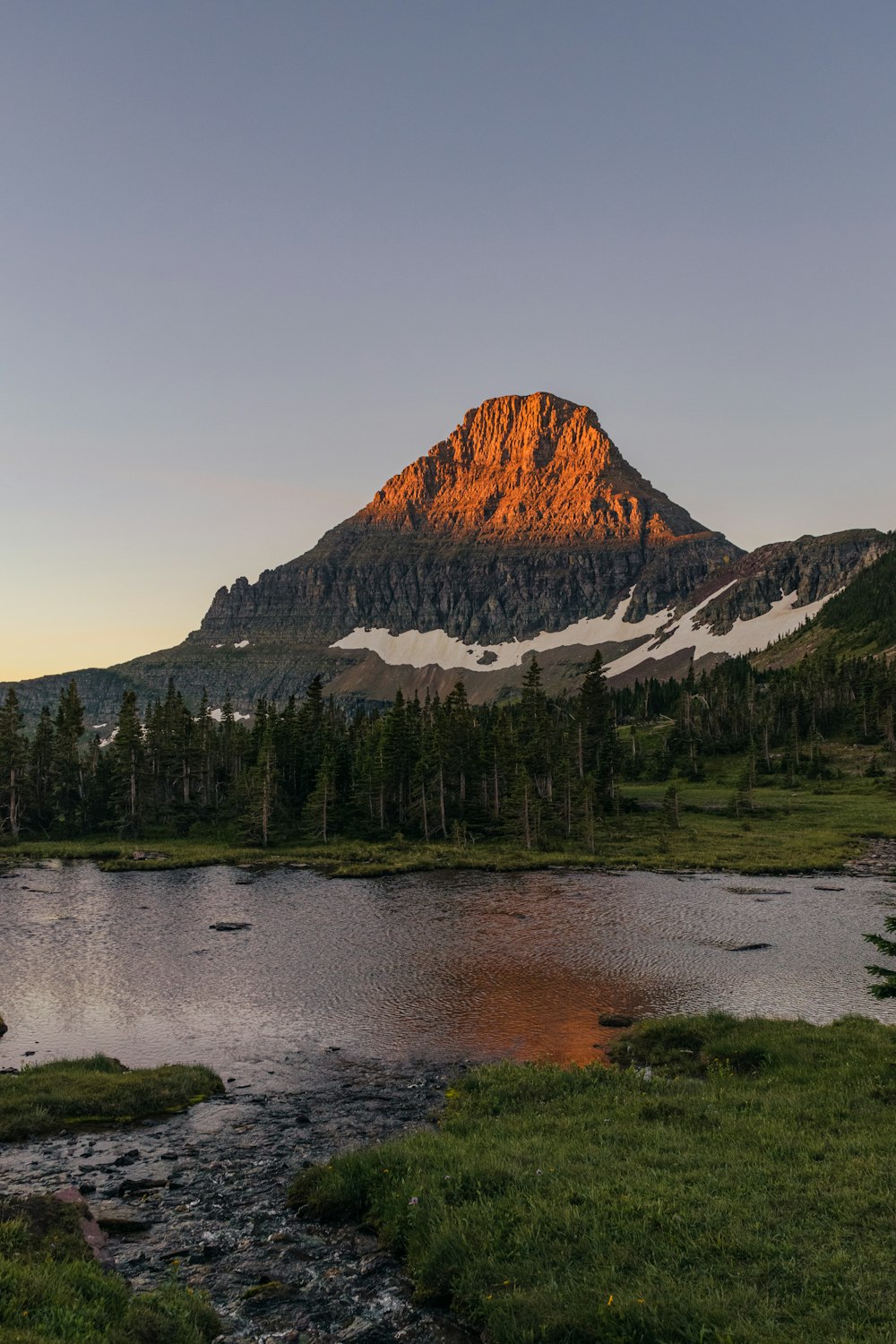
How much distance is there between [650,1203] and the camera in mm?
14656

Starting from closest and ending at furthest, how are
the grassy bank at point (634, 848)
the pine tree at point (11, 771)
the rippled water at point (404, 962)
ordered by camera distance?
the rippled water at point (404, 962) < the grassy bank at point (634, 848) < the pine tree at point (11, 771)

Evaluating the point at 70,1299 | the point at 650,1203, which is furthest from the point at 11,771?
the point at 650,1203

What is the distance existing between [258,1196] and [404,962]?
25.5 m

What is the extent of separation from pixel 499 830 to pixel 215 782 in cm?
4339

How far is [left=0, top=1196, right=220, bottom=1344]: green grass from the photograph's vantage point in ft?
35.0

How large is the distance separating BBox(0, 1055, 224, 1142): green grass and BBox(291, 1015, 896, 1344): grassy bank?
28.0 ft

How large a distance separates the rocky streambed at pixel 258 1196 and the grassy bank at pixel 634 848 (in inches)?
1885

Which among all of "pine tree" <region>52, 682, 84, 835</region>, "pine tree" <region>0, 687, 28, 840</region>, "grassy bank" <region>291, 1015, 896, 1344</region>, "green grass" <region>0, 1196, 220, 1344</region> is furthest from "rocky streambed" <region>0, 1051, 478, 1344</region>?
"pine tree" <region>52, 682, 84, 835</region>

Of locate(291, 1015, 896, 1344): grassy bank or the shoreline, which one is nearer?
locate(291, 1015, 896, 1344): grassy bank

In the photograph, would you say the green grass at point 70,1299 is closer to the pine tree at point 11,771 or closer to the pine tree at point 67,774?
the pine tree at point 11,771

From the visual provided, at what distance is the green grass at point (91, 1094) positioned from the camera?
23.9m

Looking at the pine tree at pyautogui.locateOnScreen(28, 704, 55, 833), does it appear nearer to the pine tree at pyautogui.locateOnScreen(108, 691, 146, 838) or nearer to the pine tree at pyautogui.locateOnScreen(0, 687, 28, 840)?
the pine tree at pyautogui.locateOnScreen(0, 687, 28, 840)

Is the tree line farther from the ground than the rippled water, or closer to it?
farther from the ground

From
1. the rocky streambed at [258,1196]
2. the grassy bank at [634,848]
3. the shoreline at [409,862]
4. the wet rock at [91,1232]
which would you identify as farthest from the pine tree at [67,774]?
the wet rock at [91,1232]
